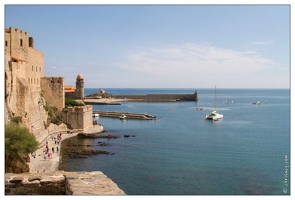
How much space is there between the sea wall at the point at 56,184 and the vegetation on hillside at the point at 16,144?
4.70 metres

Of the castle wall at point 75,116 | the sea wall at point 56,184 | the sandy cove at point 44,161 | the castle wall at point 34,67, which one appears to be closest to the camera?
the sea wall at point 56,184

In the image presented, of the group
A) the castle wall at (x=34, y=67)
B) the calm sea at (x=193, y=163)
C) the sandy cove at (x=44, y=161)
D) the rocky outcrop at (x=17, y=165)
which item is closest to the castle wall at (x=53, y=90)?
the castle wall at (x=34, y=67)

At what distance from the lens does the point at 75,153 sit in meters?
22.8

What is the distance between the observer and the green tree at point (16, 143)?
12867mm

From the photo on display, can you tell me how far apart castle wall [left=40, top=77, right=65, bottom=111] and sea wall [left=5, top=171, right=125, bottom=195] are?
73.5ft

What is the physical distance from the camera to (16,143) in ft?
43.1

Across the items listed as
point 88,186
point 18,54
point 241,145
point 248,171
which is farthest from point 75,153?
point 88,186

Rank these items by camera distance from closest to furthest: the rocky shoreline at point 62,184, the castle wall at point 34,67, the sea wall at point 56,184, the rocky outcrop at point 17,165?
the rocky shoreline at point 62,184 < the sea wall at point 56,184 < the rocky outcrop at point 17,165 < the castle wall at point 34,67

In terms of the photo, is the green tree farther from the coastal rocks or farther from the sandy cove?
the coastal rocks

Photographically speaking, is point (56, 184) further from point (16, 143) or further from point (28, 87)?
point (28, 87)

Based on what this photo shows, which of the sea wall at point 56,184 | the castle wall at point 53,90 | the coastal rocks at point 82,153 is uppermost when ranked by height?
the castle wall at point 53,90

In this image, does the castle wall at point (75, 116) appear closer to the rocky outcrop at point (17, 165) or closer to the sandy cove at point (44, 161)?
the sandy cove at point (44, 161)

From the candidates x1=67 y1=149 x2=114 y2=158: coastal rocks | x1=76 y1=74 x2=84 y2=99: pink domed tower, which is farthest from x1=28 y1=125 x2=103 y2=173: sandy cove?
x1=76 y1=74 x2=84 y2=99: pink domed tower

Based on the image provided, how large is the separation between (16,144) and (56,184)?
18.1 feet
